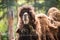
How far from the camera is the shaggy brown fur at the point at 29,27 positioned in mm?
1348

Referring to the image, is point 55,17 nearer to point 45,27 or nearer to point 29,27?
point 45,27

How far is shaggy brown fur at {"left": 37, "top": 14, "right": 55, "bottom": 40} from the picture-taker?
1.37 m

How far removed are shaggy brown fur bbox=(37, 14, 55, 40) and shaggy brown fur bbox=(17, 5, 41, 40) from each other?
48mm

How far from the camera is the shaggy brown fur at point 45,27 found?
137cm

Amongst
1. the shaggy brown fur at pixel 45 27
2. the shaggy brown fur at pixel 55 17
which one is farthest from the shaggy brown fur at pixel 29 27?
the shaggy brown fur at pixel 55 17

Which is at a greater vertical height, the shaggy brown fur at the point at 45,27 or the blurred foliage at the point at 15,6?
the blurred foliage at the point at 15,6

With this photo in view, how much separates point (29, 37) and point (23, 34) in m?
0.06

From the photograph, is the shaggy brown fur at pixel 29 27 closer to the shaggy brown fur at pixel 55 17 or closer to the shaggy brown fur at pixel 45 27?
the shaggy brown fur at pixel 45 27

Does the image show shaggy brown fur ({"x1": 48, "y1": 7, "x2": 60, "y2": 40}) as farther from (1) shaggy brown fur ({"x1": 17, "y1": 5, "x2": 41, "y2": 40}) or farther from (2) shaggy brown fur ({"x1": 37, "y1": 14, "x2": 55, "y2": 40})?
(1) shaggy brown fur ({"x1": 17, "y1": 5, "x2": 41, "y2": 40})

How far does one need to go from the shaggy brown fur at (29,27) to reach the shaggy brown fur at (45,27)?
0.05m

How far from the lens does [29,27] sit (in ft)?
4.50

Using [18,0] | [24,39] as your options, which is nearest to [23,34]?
[24,39]

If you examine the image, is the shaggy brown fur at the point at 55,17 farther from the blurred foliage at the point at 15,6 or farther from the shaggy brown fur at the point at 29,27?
the shaggy brown fur at the point at 29,27

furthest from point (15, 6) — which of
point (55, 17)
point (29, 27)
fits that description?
point (55, 17)
